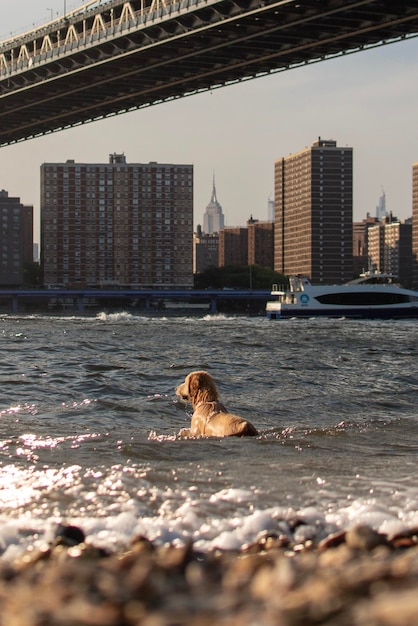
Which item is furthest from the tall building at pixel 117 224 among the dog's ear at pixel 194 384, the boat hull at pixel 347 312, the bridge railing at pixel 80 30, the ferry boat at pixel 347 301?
the dog's ear at pixel 194 384

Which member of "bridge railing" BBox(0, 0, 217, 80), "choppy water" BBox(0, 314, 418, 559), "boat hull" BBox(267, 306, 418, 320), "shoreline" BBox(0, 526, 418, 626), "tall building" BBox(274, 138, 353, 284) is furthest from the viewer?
"tall building" BBox(274, 138, 353, 284)

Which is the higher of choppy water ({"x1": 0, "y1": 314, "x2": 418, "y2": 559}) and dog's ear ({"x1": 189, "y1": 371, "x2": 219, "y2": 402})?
dog's ear ({"x1": 189, "y1": 371, "x2": 219, "y2": 402})

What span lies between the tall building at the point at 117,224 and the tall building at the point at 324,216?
1521 inches

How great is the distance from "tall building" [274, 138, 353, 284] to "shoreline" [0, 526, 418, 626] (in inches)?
6586

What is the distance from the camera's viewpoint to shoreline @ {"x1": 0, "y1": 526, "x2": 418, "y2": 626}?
2479 mm

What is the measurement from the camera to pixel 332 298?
2499 inches

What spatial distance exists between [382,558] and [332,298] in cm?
6074

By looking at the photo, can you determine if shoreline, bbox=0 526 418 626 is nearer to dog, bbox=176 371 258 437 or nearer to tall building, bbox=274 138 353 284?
dog, bbox=176 371 258 437

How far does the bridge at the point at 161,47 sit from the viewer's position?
4097cm

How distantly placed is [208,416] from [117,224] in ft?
449

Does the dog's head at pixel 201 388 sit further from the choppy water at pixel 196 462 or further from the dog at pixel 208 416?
the choppy water at pixel 196 462

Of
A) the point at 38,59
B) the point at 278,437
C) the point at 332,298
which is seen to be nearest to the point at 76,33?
the point at 38,59

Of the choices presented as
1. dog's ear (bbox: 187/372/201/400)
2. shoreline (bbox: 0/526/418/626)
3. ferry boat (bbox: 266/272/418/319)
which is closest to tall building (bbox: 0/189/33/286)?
ferry boat (bbox: 266/272/418/319)

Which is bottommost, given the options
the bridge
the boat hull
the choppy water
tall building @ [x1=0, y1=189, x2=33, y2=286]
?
the boat hull
